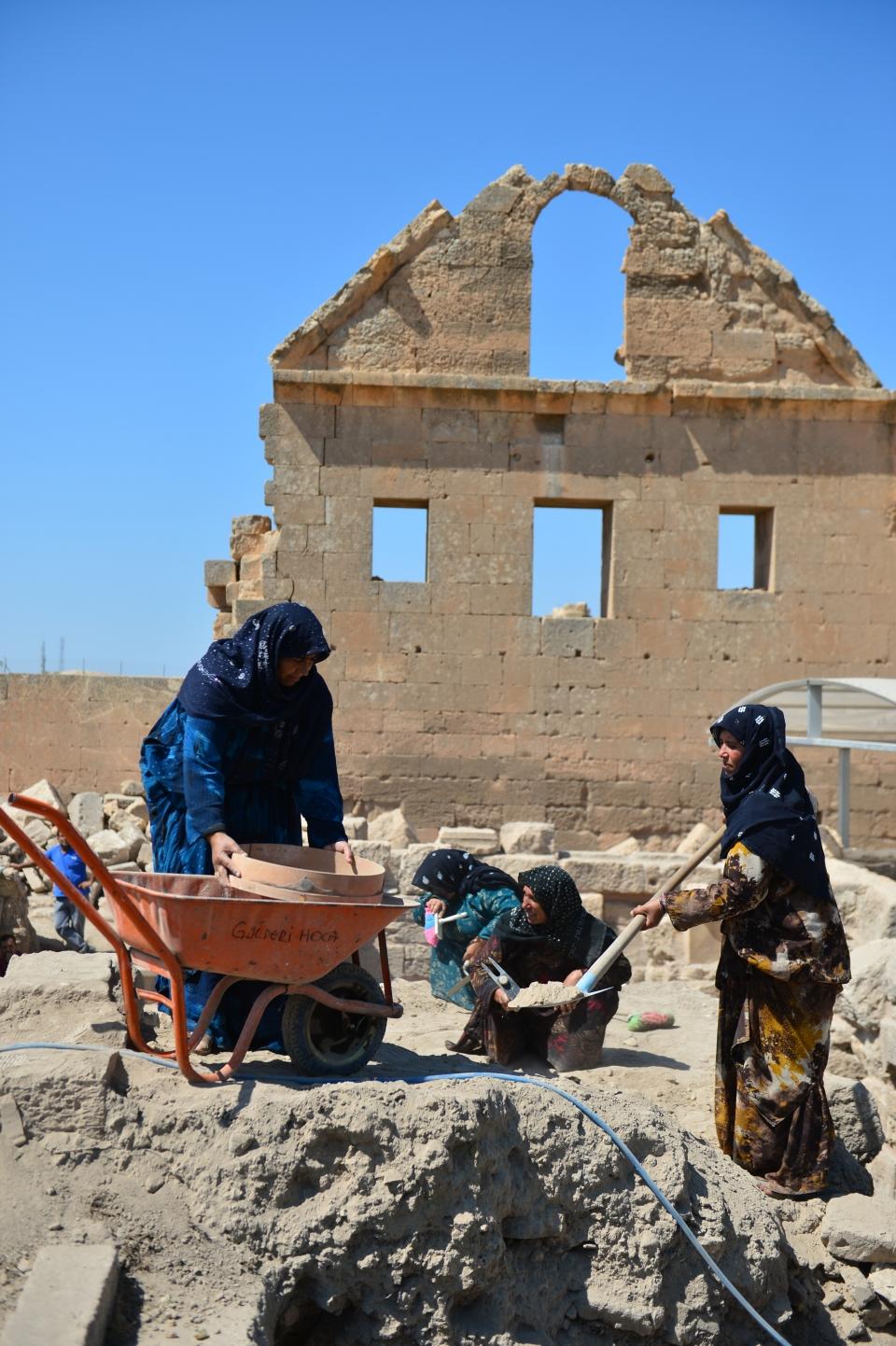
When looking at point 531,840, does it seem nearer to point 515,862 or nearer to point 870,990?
point 515,862

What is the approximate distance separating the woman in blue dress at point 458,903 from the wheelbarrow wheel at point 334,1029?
2.72 m

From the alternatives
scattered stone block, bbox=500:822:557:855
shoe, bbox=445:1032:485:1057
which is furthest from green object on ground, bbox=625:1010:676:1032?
scattered stone block, bbox=500:822:557:855

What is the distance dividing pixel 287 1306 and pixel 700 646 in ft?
30.2

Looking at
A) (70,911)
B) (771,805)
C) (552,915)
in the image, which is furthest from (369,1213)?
(70,911)

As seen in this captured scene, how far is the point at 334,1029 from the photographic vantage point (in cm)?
417

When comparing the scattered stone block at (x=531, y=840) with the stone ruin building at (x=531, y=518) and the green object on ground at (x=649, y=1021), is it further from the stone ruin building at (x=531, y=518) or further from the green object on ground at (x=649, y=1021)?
the green object on ground at (x=649, y=1021)

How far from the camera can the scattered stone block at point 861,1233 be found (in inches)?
170

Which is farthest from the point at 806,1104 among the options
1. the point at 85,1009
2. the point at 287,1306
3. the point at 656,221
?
the point at 656,221

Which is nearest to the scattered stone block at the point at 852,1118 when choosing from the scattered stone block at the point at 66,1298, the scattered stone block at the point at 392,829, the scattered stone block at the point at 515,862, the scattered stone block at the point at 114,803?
the scattered stone block at the point at 66,1298

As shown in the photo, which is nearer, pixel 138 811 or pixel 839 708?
pixel 839 708

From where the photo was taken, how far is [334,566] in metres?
11.9

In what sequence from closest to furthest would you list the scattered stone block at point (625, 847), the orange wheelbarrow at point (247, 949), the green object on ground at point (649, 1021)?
the orange wheelbarrow at point (247, 949)
the green object on ground at point (649, 1021)
the scattered stone block at point (625, 847)

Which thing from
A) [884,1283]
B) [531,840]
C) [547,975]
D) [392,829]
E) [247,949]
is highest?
[247,949]

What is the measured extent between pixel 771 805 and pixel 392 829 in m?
6.79
